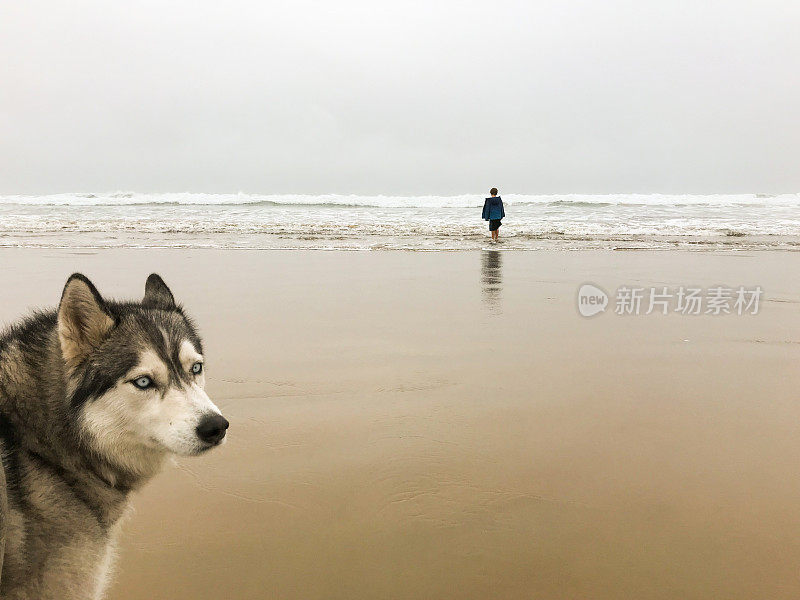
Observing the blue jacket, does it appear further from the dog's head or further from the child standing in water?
the dog's head

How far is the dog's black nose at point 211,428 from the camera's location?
86.0 inches

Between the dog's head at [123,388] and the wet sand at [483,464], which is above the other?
the dog's head at [123,388]

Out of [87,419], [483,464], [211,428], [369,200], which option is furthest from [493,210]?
[369,200]

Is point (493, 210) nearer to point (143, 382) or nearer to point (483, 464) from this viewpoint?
point (483, 464)

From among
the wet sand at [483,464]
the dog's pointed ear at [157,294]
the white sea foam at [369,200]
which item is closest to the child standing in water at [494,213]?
the wet sand at [483,464]

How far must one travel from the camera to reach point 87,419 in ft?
7.09

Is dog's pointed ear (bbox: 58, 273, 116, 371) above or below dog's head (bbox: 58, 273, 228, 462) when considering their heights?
above

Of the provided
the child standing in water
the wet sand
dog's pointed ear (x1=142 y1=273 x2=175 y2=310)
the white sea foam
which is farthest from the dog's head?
the white sea foam

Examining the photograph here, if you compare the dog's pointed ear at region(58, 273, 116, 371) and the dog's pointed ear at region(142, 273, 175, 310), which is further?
the dog's pointed ear at region(142, 273, 175, 310)

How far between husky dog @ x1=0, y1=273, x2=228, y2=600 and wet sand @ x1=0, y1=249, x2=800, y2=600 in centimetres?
41

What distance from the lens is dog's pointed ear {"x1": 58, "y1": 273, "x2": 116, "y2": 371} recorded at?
6.88 ft

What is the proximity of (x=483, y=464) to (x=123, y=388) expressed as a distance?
2050 millimetres

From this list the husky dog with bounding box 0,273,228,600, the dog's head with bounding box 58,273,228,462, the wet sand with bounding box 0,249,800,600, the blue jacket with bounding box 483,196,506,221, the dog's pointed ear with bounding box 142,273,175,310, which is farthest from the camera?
the blue jacket with bounding box 483,196,506,221

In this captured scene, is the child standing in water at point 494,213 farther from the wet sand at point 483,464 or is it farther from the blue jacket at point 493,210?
the wet sand at point 483,464
